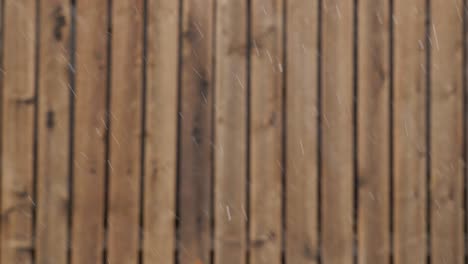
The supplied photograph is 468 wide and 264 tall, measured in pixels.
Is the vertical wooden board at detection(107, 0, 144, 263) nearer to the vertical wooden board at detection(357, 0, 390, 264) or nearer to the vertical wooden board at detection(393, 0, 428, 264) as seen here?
the vertical wooden board at detection(357, 0, 390, 264)

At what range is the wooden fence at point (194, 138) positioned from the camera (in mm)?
2133

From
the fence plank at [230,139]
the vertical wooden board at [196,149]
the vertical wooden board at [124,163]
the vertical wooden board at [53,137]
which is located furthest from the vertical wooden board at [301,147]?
the vertical wooden board at [53,137]

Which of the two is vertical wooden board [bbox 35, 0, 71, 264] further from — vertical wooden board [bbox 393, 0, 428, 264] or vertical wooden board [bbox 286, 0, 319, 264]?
vertical wooden board [bbox 393, 0, 428, 264]

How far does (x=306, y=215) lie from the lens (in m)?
2.15

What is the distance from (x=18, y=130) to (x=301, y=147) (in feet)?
3.49

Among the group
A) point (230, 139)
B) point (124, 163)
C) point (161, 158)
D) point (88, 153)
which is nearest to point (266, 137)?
point (230, 139)

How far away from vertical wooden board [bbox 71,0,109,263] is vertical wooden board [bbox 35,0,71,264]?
4 centimetres

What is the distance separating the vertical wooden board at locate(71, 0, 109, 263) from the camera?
213 cm

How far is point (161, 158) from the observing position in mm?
2137

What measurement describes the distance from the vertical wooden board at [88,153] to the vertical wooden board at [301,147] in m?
0.70

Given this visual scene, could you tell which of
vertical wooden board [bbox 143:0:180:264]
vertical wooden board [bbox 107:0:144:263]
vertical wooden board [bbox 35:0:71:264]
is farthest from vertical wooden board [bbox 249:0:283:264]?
vertical wooden board [bbox 35:0:71:264]

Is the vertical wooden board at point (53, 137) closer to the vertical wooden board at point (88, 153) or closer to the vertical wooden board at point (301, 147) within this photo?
the vertical wooden board at point (88, 153)

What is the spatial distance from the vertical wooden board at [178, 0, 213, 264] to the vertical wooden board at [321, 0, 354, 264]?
0.44m

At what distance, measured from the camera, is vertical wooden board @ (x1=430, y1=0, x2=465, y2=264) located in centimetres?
219
